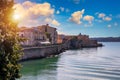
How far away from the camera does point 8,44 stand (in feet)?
73.8

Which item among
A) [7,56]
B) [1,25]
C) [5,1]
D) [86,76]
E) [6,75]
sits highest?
[5,1]

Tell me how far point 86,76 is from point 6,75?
70.3ft

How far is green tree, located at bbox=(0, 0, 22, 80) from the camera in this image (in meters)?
21.5

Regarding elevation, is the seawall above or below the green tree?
below

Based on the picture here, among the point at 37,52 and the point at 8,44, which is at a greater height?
the point at 8,44

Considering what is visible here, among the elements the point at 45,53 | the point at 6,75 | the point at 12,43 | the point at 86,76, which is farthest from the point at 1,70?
the point at 45,53

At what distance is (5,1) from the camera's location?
23203mm

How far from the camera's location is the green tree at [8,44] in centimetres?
2153

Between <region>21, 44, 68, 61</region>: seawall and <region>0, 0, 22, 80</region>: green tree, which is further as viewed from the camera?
<region>21, 44, 68, 61</region>: seawall

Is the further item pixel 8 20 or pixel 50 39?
pixel 50 39

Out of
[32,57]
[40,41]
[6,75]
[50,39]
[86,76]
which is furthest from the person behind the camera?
[50,39]

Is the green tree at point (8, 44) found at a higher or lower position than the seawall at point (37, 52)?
higher

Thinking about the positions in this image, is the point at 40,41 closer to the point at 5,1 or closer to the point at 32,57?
the point at 32,57

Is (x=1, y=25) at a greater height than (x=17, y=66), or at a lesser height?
greater
